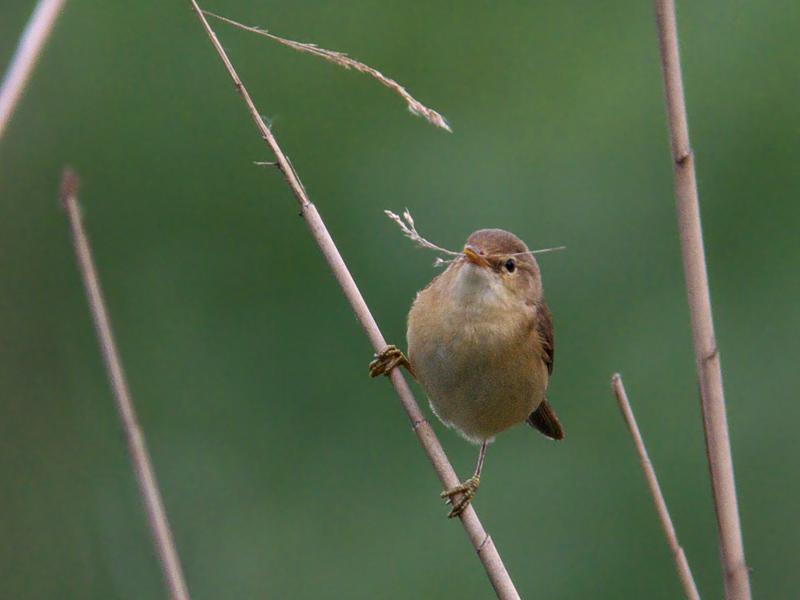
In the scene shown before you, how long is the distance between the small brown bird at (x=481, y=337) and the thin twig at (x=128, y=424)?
82 centimetres

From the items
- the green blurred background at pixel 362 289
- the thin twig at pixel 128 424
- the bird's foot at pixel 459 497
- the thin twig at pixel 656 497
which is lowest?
the thin twig at pixel 656 497

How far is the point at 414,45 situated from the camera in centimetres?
574

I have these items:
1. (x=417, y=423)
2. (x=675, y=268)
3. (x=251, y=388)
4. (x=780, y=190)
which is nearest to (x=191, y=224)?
(x=251, y=388)

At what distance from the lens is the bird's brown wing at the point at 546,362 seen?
147 inches

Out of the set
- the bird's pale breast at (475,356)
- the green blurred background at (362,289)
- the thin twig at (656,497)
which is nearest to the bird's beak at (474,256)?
the bird's pale breast at (475,356)

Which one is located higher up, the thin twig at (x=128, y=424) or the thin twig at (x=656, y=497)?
the thin twig at (x=128, y=424)

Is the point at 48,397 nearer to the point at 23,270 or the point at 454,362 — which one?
the point at 23,270

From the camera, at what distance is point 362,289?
16.4 ft

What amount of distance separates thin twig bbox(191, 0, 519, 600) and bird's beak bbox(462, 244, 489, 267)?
49cm

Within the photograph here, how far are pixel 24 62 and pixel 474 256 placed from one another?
1.51 m

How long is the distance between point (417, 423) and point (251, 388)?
2839mm

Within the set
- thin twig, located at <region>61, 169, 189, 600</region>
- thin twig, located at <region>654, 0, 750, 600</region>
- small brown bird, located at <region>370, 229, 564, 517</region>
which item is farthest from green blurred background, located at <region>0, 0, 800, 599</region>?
thin twig, located at <region>654, 0, 750, 600</region>

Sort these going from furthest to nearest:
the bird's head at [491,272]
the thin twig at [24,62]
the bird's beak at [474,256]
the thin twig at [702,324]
A: the bird's head at [491,272]
the bird's beak at [474,256]
the thin twig at [702,324]
the thin twig at [24,62]

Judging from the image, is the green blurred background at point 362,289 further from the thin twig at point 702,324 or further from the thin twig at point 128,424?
the thin twig at point 702,324
